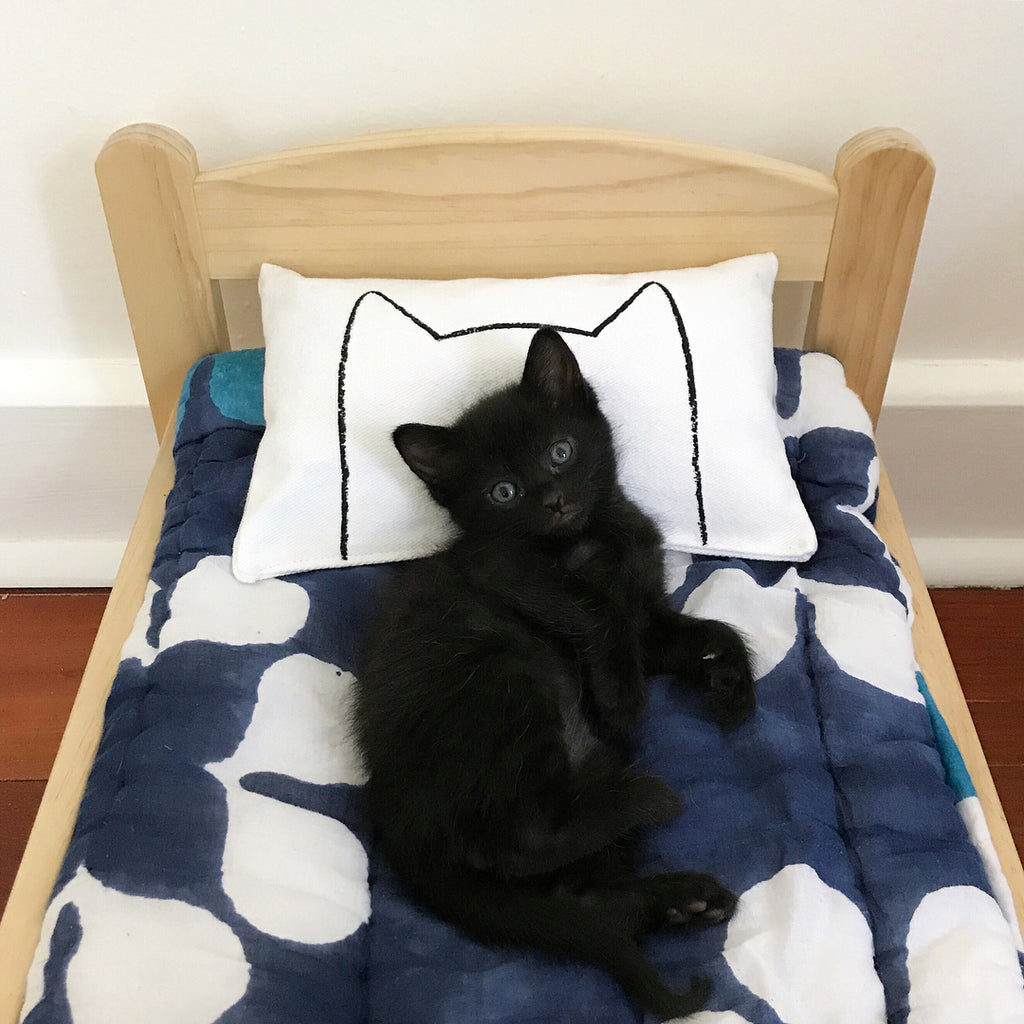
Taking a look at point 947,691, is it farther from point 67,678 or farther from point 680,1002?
point 67,678

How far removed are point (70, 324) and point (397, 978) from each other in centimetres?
139

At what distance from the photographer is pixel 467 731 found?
110 cm

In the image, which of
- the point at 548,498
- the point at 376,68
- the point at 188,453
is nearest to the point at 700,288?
the point at 548,498

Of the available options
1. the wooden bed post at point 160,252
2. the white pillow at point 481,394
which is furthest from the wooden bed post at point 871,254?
the wooden bed post at point 160,252

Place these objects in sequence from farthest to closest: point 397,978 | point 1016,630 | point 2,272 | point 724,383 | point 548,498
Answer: point 1016,630 → point 2,272 → point 724,383 → point 548,498 → point 397,978

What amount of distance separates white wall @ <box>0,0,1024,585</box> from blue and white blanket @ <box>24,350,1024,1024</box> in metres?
0.66

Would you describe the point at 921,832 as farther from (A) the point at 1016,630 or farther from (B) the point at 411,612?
(A) the point at 1016,630

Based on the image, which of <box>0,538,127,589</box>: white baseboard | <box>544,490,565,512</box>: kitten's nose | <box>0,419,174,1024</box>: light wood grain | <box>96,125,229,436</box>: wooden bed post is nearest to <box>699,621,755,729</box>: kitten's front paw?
<box>544,490,565,512</box>: kitten's nose

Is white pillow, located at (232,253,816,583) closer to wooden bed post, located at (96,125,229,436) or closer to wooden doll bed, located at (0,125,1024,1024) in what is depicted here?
wooden doll bed, located at (0,125,1024,1024)

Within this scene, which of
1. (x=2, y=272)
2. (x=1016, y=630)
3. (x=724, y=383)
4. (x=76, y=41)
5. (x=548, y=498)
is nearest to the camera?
(x=548, y=498)

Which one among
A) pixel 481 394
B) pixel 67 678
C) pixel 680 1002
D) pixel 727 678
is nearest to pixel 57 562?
pixel 67 678

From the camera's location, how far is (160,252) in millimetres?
1547

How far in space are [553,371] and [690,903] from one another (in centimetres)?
67

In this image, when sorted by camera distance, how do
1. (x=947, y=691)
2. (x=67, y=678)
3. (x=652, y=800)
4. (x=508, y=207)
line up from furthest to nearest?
(x=67, y=678) → (x=508, y=207) → (x=947, y=691) → (x=652, y=800)
